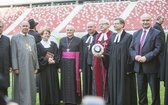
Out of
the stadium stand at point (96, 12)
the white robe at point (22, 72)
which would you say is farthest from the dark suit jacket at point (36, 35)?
the stadium stand at point (96, 12)

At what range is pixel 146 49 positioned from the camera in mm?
5598

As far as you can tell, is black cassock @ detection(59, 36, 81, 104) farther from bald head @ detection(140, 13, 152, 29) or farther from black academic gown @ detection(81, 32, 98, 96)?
bald head @ detection(140, 13, 152, 29)

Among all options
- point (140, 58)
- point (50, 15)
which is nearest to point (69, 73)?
point (140, 58)

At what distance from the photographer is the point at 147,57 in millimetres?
5473

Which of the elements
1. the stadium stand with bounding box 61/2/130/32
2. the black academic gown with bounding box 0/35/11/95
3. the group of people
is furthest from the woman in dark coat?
the stadium stand with bounding box 61/2/130/32

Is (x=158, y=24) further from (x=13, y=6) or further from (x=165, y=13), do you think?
(x=13, y=6)

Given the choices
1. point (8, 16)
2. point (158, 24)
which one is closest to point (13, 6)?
point (8, 16)

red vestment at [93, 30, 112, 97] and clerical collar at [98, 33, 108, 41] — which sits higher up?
clerical collar at [98, 33, 108, 41]

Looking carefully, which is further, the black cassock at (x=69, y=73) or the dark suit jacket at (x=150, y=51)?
the black cassock at (x=69, y=73)

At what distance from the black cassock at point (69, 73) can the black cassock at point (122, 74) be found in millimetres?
1248

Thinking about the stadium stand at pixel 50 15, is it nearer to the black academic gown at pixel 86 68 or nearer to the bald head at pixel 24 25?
the black academic gown at pixel 86 68

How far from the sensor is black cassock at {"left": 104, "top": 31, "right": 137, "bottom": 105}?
5789 mm

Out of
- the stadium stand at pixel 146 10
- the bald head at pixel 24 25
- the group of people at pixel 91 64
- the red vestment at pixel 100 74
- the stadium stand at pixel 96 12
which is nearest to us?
the group of people at pixel 91 64

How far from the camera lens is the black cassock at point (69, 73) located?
6.93m
